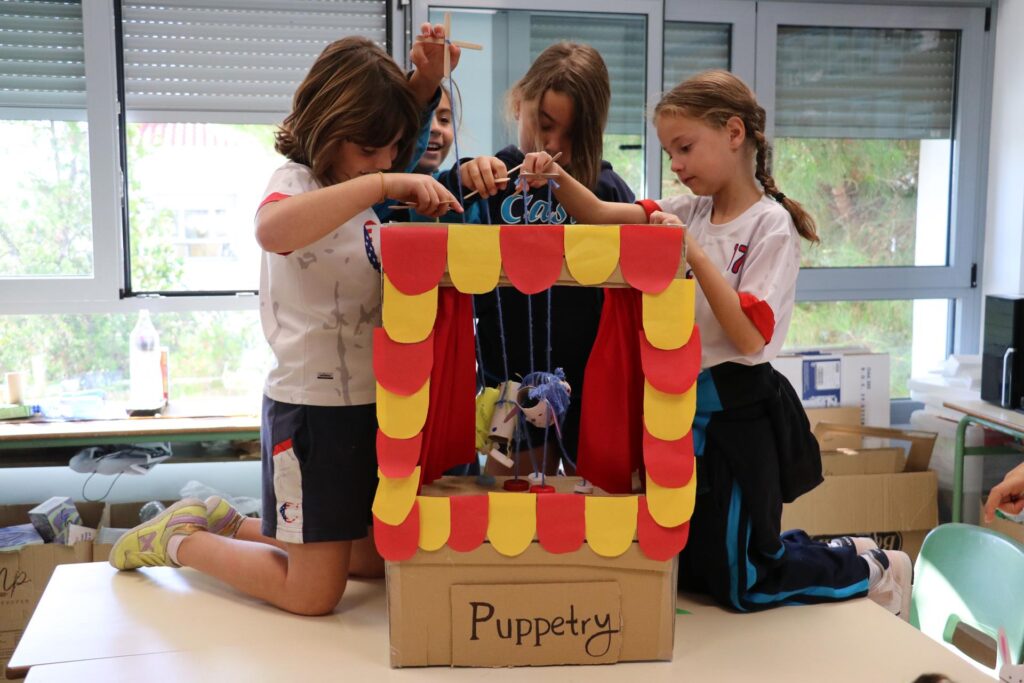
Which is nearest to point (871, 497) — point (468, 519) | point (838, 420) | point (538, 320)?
point (838, 420)

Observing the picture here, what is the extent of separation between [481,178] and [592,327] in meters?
0.43

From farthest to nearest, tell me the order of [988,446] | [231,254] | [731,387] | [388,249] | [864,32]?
[864,32] → [231,254] → [988,446] → [731,387] → [388,249]

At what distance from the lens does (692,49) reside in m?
3.38

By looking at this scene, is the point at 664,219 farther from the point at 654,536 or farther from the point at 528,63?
the point at 528,63

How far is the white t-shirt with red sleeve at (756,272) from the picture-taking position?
1542 mm

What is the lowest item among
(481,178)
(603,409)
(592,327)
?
(603,409)

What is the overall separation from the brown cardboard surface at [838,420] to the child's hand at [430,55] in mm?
1889

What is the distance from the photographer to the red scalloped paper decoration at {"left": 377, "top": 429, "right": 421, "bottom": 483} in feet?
4.44

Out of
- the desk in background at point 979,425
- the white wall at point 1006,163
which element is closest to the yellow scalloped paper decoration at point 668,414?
the desk in background at point 979,425

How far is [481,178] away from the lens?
4.97ft

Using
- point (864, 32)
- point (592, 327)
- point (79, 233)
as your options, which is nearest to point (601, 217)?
point (592, 327)

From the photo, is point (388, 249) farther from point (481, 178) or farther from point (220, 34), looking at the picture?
point (220, 34)

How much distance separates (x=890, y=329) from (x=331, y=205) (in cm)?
287

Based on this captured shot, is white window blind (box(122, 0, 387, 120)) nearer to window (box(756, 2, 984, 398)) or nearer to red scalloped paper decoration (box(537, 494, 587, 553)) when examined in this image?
window (box(756, 2, 984, 398))
